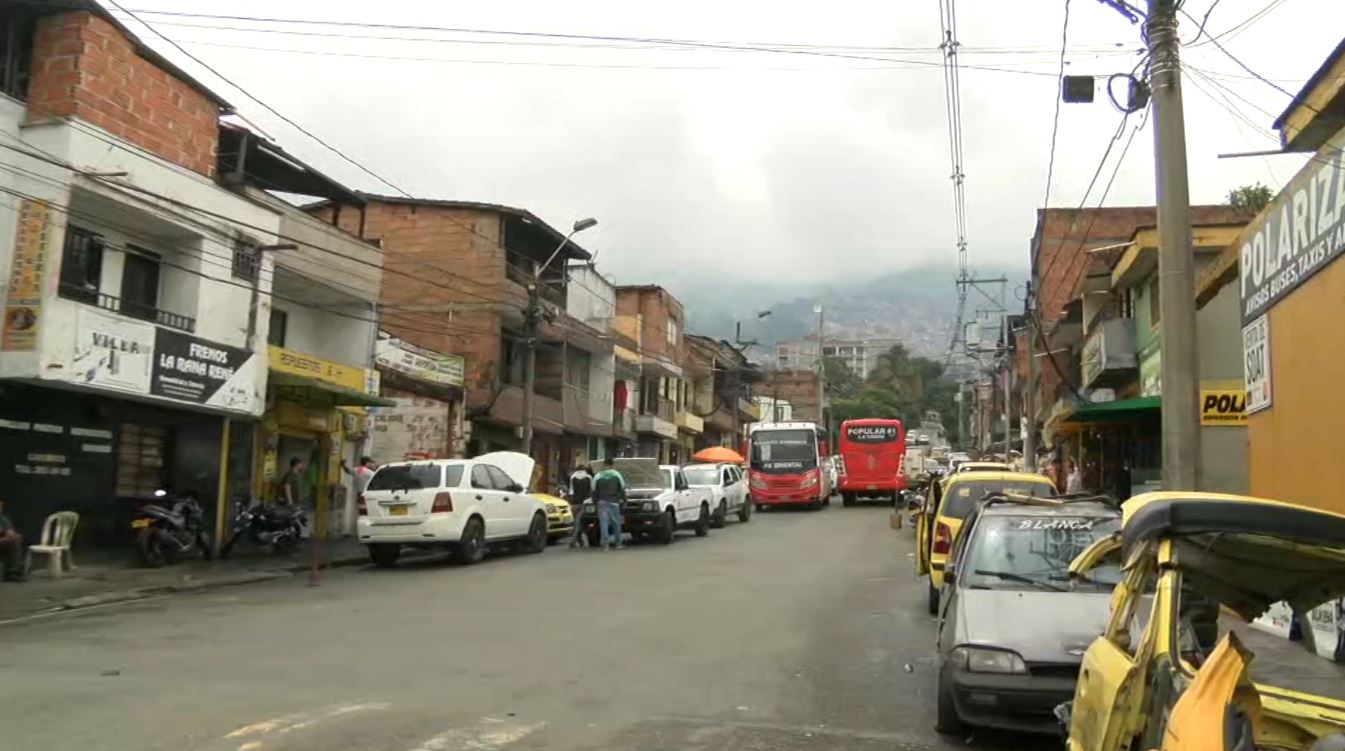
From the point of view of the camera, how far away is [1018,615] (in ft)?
A: 22.5

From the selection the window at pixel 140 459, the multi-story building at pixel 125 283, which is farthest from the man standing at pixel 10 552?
the window at pixel 140 459

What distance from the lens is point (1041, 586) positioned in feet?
24.4

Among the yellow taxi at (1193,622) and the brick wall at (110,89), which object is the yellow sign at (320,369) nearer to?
the brick wall at (110,89)

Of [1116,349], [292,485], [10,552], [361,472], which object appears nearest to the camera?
[10,552]

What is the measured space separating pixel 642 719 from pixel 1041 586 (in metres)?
2.94

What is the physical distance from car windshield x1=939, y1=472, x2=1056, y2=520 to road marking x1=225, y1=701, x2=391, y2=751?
7.70 meters

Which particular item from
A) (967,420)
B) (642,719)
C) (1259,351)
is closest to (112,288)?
(642,719)

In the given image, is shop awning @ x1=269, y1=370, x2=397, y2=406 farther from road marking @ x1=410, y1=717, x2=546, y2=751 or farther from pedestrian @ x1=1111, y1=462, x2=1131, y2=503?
pedestrian @ x1=1111, y1=462, x2=1131, y2=503

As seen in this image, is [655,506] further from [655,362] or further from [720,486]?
[655,362]

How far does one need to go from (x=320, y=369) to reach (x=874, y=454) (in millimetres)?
23265

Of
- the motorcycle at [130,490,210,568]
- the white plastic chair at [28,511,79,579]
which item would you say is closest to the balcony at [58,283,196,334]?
the motorcycle at [130,490,210,568]

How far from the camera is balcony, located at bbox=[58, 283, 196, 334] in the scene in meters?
16.9

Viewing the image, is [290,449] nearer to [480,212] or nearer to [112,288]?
[112,288]

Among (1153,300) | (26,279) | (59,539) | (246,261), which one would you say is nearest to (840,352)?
(1153,300)
